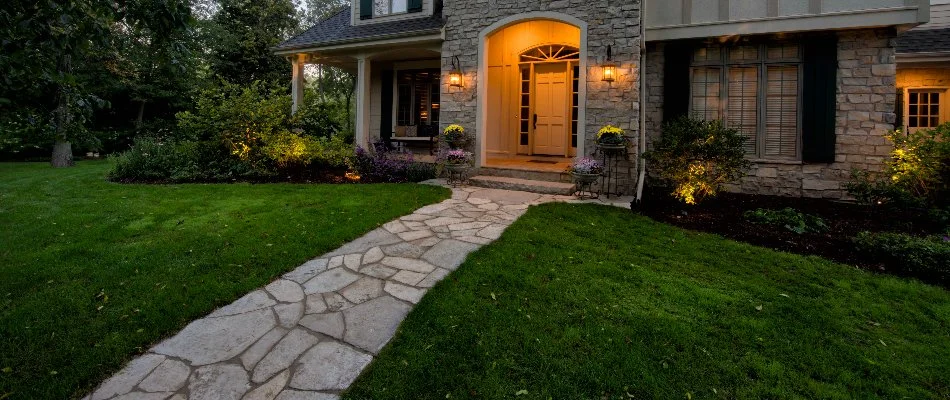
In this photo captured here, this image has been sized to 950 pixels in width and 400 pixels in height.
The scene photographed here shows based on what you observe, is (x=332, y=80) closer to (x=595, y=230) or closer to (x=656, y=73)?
(x=656, y=73)

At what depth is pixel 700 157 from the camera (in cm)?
638

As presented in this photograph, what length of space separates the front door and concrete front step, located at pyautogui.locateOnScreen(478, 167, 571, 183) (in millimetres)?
1981

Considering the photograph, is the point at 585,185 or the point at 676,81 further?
the point at 676,81

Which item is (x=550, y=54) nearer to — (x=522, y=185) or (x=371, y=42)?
(x=522, y=185)

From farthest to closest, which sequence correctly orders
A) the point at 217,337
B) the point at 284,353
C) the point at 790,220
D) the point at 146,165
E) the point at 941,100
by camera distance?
the point at 941,100
the point at 146,165
the point at 790,220
the point at 217,337
the point at 284,353

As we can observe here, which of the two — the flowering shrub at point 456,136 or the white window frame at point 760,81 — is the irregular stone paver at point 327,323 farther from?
the white window frame at point 760,81

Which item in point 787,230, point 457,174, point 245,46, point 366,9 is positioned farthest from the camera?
point 245,46

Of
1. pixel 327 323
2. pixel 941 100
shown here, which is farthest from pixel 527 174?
pixel 941 100

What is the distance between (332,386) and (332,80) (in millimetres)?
26985

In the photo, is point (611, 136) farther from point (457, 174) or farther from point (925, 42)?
point (925, 42)

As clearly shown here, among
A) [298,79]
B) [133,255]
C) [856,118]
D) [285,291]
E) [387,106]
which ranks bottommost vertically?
[285,291]

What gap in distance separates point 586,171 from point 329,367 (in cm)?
498

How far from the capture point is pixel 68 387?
2365 mm

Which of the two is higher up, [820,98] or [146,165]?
[820,98]
